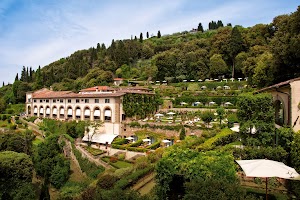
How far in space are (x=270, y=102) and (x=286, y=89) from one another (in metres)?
1.73

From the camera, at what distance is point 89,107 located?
45969 millimetres

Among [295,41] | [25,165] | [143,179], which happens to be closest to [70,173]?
[25,165]

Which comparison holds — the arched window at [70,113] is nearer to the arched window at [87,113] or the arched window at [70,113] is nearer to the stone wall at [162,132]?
the arched window at [87,113]

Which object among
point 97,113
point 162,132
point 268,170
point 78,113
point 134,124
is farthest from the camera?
point 78,113

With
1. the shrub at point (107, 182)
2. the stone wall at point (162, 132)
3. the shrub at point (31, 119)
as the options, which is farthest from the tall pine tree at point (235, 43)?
the shrub at point (107, 182)

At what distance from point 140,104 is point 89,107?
9.74 metres

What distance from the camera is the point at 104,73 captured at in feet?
268

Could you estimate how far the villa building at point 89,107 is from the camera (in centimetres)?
4209

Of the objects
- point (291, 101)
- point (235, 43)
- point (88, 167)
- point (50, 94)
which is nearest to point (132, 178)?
point (88, 167)

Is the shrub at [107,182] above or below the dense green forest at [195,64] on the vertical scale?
below

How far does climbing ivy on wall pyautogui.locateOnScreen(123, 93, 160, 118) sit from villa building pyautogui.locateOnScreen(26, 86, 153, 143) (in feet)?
2.97

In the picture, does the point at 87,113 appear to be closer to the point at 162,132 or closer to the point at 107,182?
the point at 162,132

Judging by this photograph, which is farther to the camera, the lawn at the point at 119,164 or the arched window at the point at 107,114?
the arched window at the point at 107,114

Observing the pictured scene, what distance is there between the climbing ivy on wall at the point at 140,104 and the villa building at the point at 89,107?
0.91 meters
